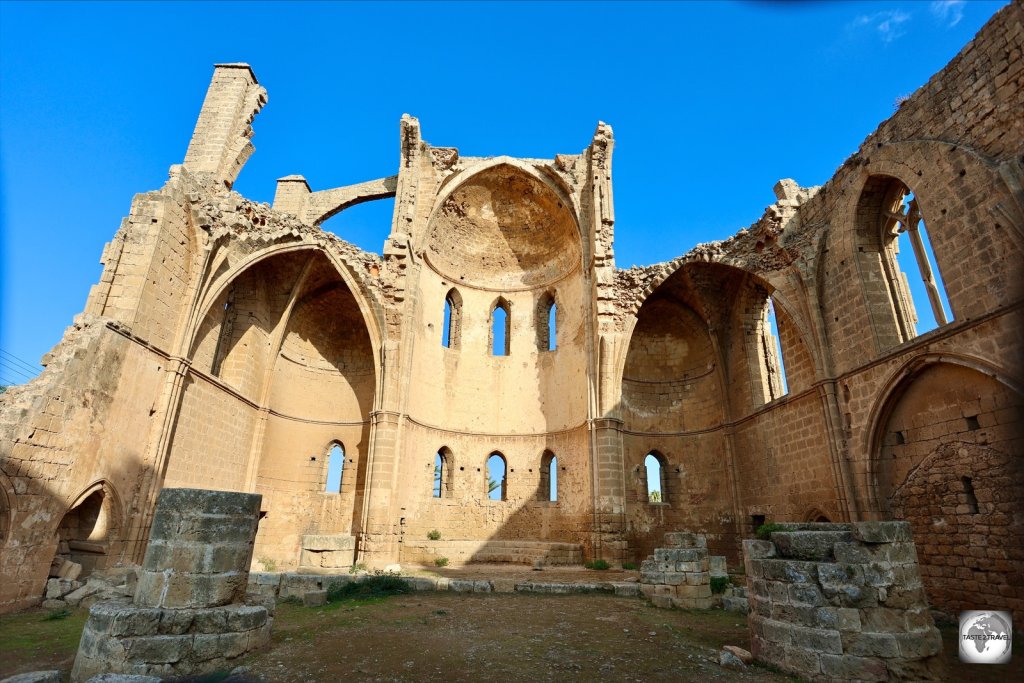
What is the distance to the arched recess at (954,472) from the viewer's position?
290 inches

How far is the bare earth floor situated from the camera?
15.0 feet

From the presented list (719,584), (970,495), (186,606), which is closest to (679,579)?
(719,584)

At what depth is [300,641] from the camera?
18.4 feet

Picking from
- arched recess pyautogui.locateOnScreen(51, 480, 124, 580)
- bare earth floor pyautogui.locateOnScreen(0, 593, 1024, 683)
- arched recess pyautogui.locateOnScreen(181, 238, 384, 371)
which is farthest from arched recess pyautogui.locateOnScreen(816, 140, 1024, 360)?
arched recess pyautogui.locateOnScreen(51, 480, 124, 580)

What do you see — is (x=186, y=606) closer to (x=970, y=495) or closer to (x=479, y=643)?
(x=479, y=643)

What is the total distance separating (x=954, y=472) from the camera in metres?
8.24

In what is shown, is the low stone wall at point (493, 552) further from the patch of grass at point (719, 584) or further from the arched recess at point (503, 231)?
the arched recess at point (503, 231)

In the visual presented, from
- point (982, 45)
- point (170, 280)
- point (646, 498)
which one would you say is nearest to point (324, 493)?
point (170, 280)

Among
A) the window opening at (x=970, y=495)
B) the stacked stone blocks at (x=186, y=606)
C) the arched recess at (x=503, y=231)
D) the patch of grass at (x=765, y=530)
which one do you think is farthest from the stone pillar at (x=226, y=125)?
the window opening at (x=970, y=495)

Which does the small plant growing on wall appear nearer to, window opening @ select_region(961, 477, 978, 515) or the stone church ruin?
the stone church ruin

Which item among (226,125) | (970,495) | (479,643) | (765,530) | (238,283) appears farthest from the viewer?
(238,283)

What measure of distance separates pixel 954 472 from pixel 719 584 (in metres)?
4.22

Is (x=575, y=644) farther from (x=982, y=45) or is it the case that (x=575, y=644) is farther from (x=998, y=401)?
(x=982, y=45)

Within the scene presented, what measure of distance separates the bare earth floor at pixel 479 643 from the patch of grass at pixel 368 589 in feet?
1.42
